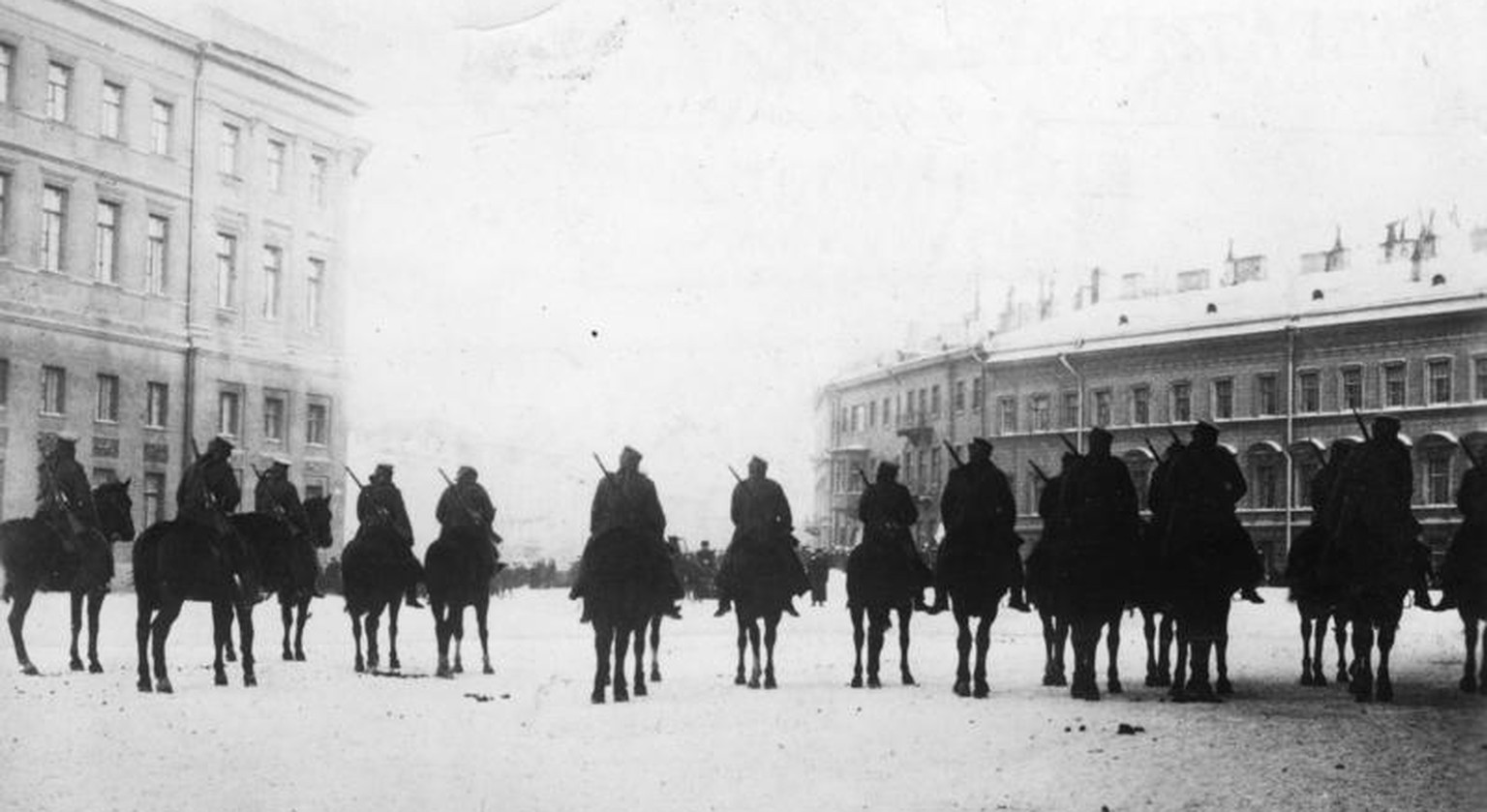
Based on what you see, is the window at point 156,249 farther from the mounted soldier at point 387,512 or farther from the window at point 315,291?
the mounted soldier at point 387,512

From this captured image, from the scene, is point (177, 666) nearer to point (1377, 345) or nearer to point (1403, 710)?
point (1403, 710)

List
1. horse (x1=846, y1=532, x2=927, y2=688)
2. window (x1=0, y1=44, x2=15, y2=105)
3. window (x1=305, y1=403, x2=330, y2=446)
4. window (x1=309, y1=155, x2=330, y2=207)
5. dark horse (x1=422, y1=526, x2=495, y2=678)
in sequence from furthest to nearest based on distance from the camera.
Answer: window (x1=0, y1=44, x2=15, y2=105), window (x1=305, y1=403, x2=330, y2=446), window (x1=309, y1=155, x2=330, y2=207), dark horse (x1=422, y1=526, x2=495, y2=678), horse (x1=846, y1=532, x2=927, y2=688)

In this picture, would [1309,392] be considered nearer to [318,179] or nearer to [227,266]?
[227,266]

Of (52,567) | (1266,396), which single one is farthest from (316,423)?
(1266,396)

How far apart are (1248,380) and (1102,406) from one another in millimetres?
3554

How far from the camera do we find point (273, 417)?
22.4 m

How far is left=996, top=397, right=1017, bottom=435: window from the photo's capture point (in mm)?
39469

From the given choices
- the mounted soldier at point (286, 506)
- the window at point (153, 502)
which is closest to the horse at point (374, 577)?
the mounted soldier at point (286, 506)

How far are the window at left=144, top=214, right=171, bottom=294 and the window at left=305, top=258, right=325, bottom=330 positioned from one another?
3.01 m

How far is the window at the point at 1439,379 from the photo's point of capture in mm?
36188

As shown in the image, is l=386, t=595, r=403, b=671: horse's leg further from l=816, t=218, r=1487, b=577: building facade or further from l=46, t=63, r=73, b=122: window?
l=816, t=218, r=1487, b=577: building facade

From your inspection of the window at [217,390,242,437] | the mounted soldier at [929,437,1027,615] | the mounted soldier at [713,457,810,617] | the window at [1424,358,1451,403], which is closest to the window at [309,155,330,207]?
the window at [217,390,242,437]

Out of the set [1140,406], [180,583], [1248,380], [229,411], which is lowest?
[180,583]

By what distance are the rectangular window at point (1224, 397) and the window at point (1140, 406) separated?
179cm
